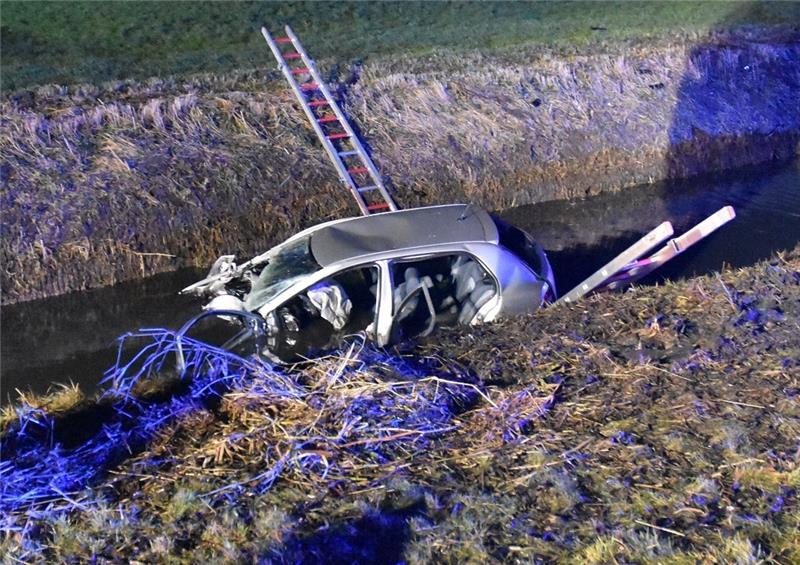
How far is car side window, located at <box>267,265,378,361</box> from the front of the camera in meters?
8.51

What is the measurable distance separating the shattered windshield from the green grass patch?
9118 millimetres

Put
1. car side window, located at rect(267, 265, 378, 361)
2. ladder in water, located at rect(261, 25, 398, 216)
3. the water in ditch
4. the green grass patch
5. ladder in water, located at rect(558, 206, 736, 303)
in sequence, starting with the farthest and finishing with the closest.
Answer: the green grass patch, ladder in water, located at rect(261, 25, 398, 216), the water in ditch, ladder in water, located at rect(558, 206, 736, 303), car side window, located at rect(267, 265, 378, 361)

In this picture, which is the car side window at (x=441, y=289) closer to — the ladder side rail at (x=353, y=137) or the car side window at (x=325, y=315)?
the car side window at (x=325, y=315)

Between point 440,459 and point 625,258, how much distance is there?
12.4 ft

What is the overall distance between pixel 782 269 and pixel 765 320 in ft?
5.14

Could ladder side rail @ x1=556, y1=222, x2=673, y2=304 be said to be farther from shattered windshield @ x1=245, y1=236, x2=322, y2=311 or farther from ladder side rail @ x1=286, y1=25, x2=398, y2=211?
ladder side rail @ x1=286, y1=25, x2=398, y2=211

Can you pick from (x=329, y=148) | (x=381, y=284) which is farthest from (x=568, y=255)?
(x=381, y=284)

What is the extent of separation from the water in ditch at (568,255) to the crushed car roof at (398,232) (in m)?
3.00

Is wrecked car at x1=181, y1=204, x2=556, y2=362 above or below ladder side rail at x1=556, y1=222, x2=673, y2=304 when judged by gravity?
above

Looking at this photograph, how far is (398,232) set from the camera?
29.8ft

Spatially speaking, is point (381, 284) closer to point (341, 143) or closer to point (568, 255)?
point (568, 255)

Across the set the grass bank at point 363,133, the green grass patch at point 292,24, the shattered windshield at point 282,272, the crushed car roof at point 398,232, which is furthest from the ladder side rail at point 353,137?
the shattered windshield at point 282,272

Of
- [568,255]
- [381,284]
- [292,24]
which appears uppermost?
[381,284]

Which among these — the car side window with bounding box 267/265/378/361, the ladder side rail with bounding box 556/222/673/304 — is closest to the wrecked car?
the car side window with bounding box 267/265/378/361
